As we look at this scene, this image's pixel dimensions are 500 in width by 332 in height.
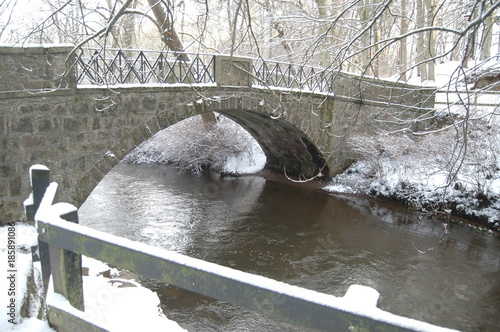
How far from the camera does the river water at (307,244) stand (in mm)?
5851

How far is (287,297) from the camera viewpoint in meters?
1.07

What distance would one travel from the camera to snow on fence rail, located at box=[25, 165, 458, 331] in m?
1.02

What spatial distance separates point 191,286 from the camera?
3.98 feet

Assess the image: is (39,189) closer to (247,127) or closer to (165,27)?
(165,27)

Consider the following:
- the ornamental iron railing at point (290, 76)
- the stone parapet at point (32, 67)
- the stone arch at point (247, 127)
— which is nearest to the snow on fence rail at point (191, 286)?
the ornamental iron railing at point (290, 76)

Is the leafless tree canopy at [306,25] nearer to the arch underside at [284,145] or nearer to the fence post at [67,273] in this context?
the fence post at [67,273]

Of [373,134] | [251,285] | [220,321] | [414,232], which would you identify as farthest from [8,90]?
[373,134]

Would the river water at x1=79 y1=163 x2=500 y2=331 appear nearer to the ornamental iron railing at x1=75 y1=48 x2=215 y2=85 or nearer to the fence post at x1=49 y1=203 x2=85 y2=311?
the ornamental iron railing at x1=75 y1=48 x2=215 y2=85

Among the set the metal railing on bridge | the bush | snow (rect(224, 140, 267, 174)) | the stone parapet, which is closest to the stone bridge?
the stone parapet

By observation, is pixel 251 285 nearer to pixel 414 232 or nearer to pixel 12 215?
pixel 12 215

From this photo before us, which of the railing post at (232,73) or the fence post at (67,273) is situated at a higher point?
the railing post at (232,73)

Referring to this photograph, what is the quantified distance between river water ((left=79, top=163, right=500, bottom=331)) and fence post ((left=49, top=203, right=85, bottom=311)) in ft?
12.7

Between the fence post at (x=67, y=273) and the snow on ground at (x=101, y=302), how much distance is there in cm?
12

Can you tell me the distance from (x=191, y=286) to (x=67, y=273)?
0.69 meters
